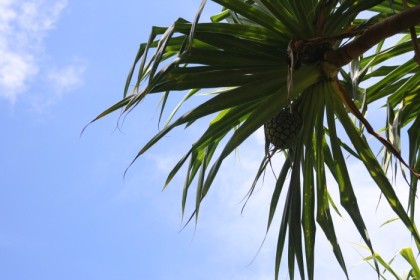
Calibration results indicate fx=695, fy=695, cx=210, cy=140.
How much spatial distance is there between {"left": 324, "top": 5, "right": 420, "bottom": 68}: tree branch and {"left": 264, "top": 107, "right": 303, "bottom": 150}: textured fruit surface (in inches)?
8.3

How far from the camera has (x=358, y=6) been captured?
2.02 meters

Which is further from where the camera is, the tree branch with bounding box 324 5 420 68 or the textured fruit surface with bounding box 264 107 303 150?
the textured fruit surface with bounding box 264 107 303 150

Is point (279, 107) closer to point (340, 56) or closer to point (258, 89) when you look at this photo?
point (258, 89)

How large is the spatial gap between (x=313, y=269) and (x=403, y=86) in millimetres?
755

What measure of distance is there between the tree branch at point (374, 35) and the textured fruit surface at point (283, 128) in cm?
21

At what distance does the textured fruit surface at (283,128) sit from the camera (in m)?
2.10

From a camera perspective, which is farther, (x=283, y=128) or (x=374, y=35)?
(x=283, y=128)

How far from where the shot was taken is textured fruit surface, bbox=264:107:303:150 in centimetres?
210

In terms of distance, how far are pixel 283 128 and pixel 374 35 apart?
17.0 inches

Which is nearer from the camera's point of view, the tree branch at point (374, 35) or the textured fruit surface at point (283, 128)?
the tree branch at point (374, 35)

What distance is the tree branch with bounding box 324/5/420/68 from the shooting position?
5.61 ft

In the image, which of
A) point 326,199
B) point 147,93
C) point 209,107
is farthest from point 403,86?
point 147,93

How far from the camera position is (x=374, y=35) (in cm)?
179

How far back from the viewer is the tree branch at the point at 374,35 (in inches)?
67.3
